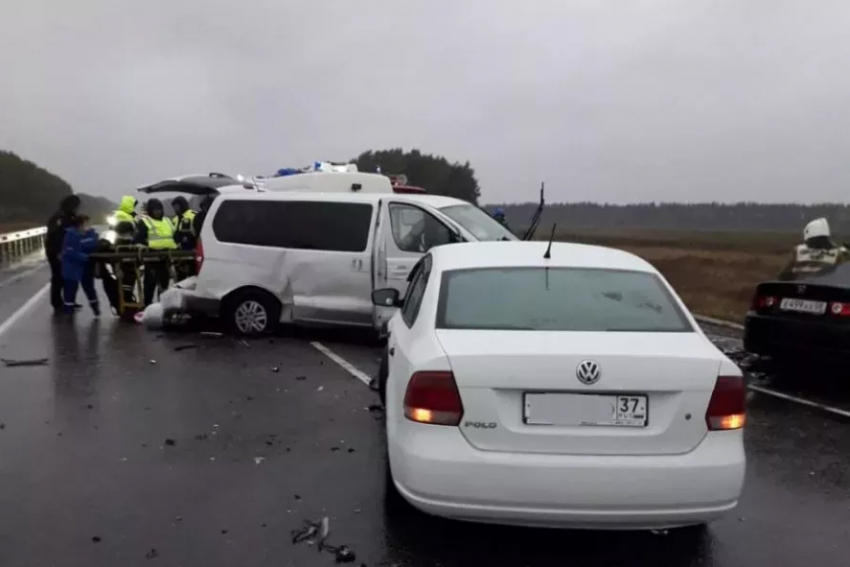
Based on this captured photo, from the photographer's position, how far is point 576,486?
4.19m

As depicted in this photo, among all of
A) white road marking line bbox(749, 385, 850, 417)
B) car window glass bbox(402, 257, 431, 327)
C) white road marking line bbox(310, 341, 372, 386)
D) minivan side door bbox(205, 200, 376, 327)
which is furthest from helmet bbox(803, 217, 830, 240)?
car window glass bbox(402, 257, 431, 327)

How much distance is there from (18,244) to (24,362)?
80.4ft

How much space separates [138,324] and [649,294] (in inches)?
381

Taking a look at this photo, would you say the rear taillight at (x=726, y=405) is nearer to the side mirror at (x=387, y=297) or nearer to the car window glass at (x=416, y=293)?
the car window glass at (x=416, y=293)

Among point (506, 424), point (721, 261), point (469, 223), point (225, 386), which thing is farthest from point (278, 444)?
point (721, 261)

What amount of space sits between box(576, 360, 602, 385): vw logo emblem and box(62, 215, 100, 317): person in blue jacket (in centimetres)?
1108

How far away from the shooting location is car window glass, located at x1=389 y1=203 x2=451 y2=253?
11.0m

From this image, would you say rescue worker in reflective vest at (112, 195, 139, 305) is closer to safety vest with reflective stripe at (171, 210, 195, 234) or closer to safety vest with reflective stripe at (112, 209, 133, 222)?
safety vest with reflective stripe at (112, 209, 133, 222)

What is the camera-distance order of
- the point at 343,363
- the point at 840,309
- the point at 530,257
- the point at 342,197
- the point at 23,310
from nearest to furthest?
1. the point at 530,257
2. the point at 840,309
3. the point at 343,363
4. the point at 342,197
5. the point at 23,310

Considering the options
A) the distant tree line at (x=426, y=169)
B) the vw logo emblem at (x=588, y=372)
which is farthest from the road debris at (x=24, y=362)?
the distant tree line at (x=426, y=169)

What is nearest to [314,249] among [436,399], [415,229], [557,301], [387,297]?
[415,229]

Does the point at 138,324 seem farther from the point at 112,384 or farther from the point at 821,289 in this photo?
the point at 821,289

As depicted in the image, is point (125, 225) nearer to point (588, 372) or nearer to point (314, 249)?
point (314, 249)

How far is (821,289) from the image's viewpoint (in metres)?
8.80
